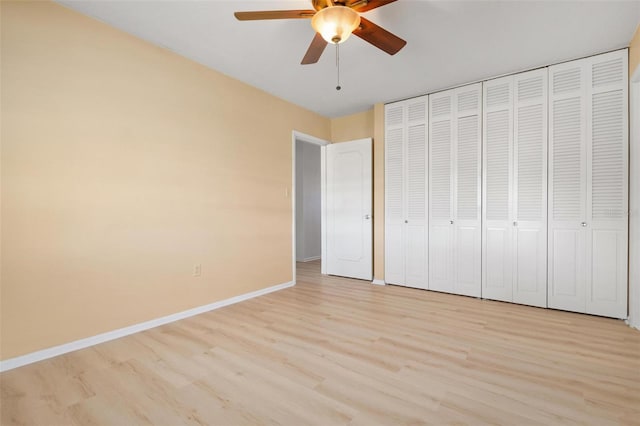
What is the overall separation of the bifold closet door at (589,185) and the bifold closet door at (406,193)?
135 cm

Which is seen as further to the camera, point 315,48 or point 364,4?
point 315,48

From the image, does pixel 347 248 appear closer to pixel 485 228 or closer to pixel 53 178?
pixel 485 228

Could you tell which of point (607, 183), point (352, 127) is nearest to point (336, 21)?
point (607, 183)

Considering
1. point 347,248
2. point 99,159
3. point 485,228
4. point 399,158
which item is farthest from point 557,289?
point 99,159

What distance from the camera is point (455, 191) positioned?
12.4 ft

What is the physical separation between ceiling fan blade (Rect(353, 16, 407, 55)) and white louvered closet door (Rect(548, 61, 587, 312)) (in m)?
2.09

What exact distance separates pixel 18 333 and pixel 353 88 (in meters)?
3.83

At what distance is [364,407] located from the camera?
5.31 feet

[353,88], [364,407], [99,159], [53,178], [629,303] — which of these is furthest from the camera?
[353,88]

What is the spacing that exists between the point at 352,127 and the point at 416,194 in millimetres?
1601

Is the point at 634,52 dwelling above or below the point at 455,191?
above

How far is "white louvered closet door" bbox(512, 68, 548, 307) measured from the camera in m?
3.23

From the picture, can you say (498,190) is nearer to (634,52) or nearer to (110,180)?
(634,52)

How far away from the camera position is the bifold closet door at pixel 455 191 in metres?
3.63
